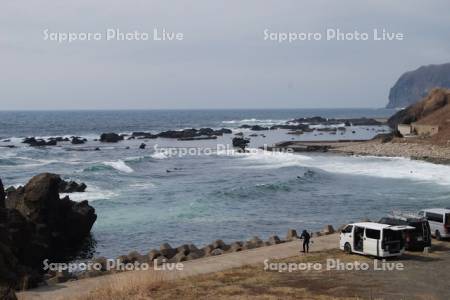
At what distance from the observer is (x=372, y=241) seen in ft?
66.8

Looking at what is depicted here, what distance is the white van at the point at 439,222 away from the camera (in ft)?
76.6

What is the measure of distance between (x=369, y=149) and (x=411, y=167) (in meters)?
18.9

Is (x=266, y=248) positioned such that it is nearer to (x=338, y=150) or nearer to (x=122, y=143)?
(x=338, y=150)

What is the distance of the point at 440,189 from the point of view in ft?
150

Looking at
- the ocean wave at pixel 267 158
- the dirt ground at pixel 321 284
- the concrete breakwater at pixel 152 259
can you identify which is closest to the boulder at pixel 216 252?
the concrete breakwater at pixel 152 259

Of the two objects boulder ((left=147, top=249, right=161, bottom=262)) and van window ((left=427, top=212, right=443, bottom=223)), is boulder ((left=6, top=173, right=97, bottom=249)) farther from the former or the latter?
van window ((left=427, top=212, right=443, bottom=223))

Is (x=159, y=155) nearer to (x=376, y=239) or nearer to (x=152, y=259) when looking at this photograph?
(x=152, y=259)

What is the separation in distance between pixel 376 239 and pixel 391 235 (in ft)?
1.71

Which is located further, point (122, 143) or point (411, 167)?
point (122, 143)

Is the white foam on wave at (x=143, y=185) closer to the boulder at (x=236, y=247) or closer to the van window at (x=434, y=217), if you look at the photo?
the boulder at (x=236, y=247)

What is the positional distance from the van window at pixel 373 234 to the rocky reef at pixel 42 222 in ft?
40.1

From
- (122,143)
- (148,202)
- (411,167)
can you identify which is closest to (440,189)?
(411,167)

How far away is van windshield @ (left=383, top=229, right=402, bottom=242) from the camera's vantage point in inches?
790

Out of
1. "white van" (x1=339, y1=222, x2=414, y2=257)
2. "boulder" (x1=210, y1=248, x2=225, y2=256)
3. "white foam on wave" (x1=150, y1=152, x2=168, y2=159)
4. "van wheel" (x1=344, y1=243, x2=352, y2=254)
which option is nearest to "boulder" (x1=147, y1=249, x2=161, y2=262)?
"boulder" (x1=210, y1=248, x2=225, y2=256)
